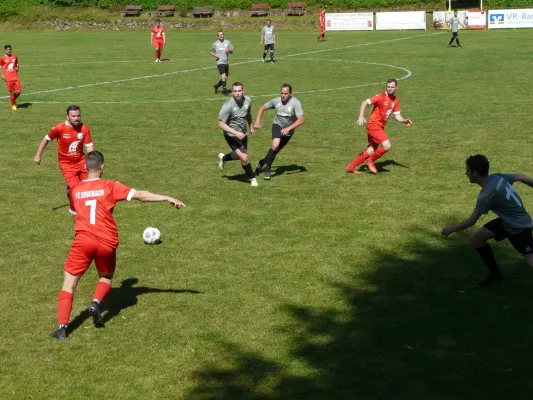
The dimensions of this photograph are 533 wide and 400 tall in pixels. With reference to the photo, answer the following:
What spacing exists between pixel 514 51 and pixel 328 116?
2238 cm

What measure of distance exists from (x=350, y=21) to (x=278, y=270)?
191ft

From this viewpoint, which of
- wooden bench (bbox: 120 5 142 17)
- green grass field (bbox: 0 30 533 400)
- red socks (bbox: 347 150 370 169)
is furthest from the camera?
wooden bench (bbox: 120 5 142 17)

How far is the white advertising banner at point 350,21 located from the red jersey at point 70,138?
2140 inches

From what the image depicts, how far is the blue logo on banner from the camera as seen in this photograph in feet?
208

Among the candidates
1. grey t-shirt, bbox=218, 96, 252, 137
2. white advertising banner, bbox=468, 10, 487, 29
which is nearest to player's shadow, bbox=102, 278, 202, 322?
grey t-shirt, bbox=218, 96, 252, 137

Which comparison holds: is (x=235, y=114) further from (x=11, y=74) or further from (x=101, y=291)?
(x=11, y=74)

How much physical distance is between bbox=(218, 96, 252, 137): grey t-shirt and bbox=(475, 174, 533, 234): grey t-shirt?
8.01 meters

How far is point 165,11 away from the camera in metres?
79.6

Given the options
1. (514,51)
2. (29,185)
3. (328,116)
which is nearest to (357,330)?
(29,185)

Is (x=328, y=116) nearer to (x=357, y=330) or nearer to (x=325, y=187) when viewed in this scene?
(x=325, y=187)

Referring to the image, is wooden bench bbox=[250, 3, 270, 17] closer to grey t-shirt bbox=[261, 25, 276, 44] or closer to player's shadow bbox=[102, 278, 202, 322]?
grey t-shirt bbox=[261, 25, 276, 44]

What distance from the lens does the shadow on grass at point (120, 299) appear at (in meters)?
10.9

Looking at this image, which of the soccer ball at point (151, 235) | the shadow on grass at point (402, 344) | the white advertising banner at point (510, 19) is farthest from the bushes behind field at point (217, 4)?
the shadow on grass at point (402, 344)

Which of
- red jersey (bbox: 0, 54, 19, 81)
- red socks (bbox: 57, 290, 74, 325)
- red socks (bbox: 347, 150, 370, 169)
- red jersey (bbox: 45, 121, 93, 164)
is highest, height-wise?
red jersey (bbox: 0, 54, 19, 81)
